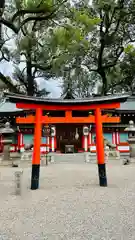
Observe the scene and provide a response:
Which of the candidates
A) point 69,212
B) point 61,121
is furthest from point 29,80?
point 69,212

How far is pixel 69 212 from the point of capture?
5.32 meters

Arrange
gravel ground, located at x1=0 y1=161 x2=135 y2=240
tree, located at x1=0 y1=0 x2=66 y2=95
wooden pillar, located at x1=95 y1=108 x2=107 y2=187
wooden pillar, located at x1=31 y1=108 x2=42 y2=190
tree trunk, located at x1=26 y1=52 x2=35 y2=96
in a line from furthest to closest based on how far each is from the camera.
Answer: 1. tree trunk, located at x1=26 y1=52 x2=35 y2=96
2. tree, located at x1=0 y1=0 x2=66 y2=95
3. wooden pillar, located at x1=95 y1=108 x2=107 y2=187
4. wooden pillar, located at x1=31 y1=108 x2=42 y2=190
5. gravel ground, located at x1=0 y1=161 x2=135 y2=240

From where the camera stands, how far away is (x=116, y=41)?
24.2 m

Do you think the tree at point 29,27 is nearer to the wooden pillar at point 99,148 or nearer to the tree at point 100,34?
the tree at point 100,34

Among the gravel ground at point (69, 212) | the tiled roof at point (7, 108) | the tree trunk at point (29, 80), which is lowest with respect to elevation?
the gravel ground at point (69, 212)

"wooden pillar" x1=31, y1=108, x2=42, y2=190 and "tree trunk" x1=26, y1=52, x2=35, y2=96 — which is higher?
"tree trunk" x1=26, y1=52, x2=35, y2=96

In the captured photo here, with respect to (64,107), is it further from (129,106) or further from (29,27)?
(29,27)

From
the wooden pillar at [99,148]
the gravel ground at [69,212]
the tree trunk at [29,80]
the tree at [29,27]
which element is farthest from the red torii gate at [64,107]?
the tree trunk at [29,80]

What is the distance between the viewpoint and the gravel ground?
13.4ft

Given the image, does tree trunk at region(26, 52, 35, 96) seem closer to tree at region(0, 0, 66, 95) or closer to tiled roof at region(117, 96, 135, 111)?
tree at region(0, 0, 66, 95)

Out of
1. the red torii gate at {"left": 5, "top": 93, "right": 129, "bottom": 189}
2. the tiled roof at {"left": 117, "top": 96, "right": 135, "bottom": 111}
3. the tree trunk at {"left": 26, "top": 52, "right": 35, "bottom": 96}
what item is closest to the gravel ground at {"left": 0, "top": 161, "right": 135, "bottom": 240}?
the red torii gate at {"left": 5, "top": 93, "right": 129, "bottom": 189}

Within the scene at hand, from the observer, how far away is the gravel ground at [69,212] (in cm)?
409

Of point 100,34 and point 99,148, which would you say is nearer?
point 99,148

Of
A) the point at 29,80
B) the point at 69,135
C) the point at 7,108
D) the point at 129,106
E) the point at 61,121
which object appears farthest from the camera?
the point at 29,80
